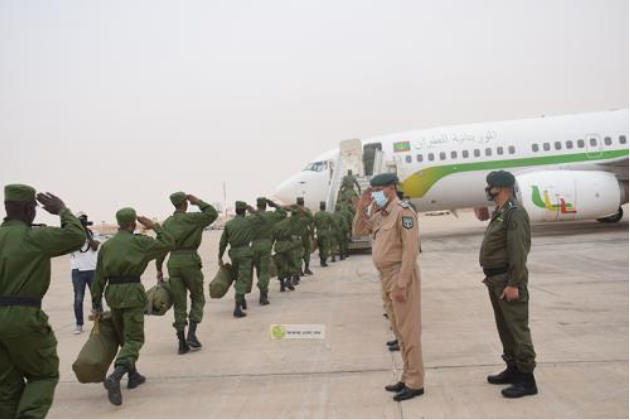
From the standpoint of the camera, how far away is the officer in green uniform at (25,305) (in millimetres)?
3500

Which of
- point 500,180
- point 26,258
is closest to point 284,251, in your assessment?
point 500,180

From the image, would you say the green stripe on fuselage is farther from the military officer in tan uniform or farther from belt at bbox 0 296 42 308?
belt at bbox 0 296 42 308

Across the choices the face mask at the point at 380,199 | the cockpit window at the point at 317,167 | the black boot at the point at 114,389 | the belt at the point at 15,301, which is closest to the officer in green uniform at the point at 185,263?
the black boot at the point at 114,389

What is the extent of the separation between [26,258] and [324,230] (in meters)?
10.6

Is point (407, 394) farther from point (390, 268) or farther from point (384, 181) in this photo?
point (384, 181)

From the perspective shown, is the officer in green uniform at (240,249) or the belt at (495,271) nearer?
the belt at (495,271)

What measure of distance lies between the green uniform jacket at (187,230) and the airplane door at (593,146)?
16407 mm

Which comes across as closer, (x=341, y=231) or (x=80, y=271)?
(x=80, y=271)

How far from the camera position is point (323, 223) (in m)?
13.8

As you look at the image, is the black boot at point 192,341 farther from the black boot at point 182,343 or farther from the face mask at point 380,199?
the face mask at point 380,199

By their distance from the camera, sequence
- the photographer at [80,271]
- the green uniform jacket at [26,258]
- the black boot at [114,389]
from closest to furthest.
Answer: the green uniform jacket at [26,258] < the black boot at [114,389] < the photographer at [80,271]

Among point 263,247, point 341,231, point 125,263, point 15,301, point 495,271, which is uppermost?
point 15,301

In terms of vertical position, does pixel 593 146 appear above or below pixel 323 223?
above

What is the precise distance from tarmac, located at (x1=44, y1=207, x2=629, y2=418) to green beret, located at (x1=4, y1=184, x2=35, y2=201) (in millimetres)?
2028
